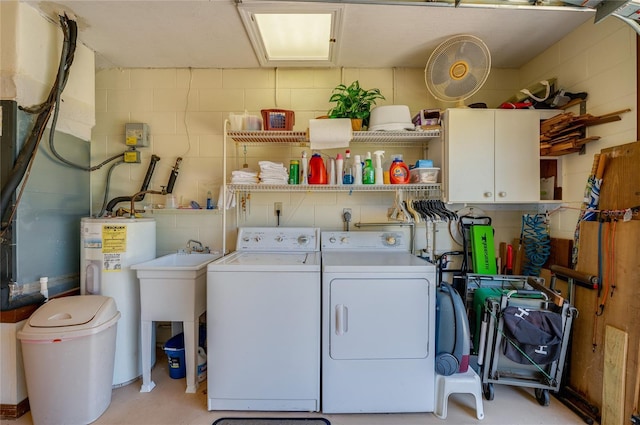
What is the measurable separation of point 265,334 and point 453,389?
1.24 meters

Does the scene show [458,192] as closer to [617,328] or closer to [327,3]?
[617,328]

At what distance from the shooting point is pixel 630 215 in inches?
65.9

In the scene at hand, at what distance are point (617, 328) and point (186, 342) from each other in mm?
2751

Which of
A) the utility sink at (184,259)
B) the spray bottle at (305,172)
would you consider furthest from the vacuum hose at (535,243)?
the utility sink at (184,259)

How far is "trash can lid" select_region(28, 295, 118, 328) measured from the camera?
5.59 feet

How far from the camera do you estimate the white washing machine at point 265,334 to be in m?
1.81

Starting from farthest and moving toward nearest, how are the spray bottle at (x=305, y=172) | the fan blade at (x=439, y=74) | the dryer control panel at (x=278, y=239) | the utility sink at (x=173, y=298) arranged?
the dryer control panel at (x=278, y=239) < the spray bottle at (x=305, y=172) < the fan blade at (x=439, y=74) < the utility sink at (x=173, y=298)

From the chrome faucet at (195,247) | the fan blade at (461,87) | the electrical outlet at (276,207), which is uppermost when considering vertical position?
the fan blade at (461,87)

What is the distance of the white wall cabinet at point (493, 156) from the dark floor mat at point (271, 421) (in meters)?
1.79

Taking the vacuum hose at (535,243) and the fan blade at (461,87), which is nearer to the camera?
the fan blade at (461,87)

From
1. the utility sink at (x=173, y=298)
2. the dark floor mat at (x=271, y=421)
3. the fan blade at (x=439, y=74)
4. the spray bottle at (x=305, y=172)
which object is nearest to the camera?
the dark floor mat at (x=271, y=421)

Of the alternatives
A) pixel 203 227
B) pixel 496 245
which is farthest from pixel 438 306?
pixel 203 227

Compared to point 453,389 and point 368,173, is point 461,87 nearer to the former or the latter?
point 368,173

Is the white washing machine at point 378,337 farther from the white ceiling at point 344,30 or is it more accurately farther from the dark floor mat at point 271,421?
the white ceiling at point 344,30
